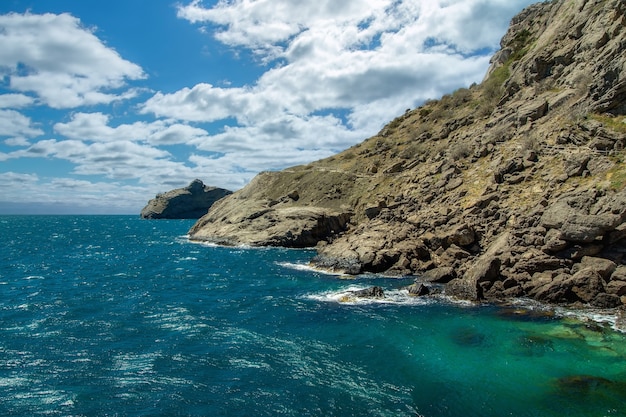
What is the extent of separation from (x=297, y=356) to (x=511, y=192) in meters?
31.6

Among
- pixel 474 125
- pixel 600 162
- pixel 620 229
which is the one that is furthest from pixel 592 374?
pixel 474 125

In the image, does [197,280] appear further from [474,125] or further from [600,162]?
[474,125]

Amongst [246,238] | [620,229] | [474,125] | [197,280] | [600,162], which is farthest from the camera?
[246,238]

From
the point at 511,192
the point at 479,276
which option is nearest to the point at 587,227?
the point at 479,276

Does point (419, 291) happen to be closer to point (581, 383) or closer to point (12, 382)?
point (581, 383)

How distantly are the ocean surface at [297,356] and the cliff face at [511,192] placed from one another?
5646 mm

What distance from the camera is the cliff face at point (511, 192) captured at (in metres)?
32.1

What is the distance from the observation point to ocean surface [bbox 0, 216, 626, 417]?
57.9ft

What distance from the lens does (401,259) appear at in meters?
47.4

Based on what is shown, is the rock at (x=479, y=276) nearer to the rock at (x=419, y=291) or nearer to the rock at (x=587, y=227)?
the rock at (x=419, y=291)

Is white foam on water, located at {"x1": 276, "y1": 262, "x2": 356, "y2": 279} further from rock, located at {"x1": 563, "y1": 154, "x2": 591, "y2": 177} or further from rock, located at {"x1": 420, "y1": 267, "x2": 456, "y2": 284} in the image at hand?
rock, located at {"x1": 563, "y1": 154, "x2": 591, "y2": 177}

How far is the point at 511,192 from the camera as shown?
43906mm

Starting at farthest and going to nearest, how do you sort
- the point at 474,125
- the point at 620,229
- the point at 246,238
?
1. the point at 246,238
2. the point at 474,125
3. the point at 620,229

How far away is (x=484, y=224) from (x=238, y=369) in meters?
31.6
